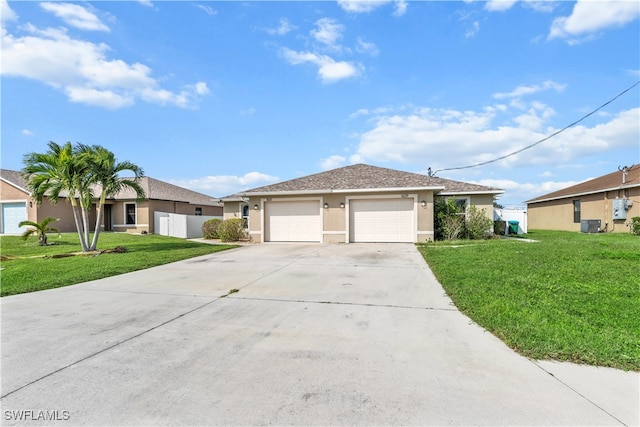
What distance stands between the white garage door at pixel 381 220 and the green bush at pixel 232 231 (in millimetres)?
6355

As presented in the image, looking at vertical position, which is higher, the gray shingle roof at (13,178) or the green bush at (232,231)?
the gray shingle roof at (13,178)

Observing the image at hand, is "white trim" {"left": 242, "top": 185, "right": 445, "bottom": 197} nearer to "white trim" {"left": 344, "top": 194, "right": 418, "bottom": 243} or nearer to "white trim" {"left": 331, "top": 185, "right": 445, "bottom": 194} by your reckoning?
"white trim" {"left": 331, "top": 185, "right": 445, "bottom": 194}

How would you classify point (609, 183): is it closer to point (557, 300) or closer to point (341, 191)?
point (341, 191)

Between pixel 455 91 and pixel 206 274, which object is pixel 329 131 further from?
pixel 206 274

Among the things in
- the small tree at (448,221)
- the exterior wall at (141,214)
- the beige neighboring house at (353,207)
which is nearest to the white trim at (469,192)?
the beige neighboring house at (353,207)

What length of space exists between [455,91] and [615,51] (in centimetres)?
537

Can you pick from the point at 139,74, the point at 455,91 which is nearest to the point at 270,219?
the point at 139,74

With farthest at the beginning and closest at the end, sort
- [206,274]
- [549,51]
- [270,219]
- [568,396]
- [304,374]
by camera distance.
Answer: [270,219] → [549,51] → [206,274] → [304,374] → [568,396]

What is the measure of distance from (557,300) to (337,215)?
36.9 ft

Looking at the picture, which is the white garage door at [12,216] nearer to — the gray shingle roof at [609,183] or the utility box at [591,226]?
the utility box at [591,226]

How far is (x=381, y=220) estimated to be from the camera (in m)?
15.5

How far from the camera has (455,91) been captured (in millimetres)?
14375

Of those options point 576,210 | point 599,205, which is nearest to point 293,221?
point 599,205

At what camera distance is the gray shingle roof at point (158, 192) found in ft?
70.9
